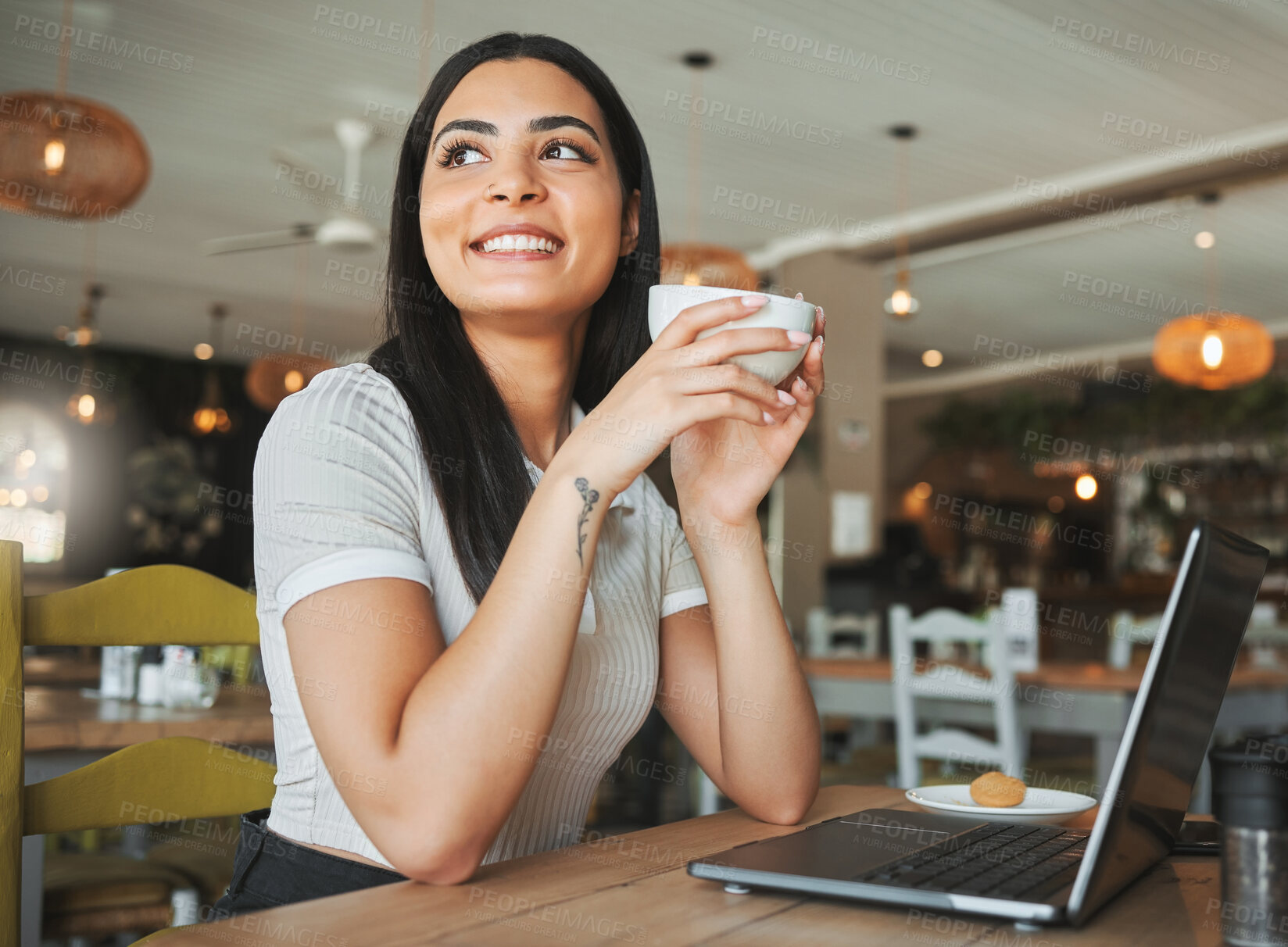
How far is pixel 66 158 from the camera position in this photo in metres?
3.71

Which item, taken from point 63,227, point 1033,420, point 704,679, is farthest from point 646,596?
point 1033,420

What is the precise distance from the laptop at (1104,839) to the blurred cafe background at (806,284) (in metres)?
0.55

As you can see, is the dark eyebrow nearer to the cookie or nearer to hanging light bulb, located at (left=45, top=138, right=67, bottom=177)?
the cookie

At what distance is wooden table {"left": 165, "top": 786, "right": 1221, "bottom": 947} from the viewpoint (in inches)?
28.0

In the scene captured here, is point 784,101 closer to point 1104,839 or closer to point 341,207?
point 341,207

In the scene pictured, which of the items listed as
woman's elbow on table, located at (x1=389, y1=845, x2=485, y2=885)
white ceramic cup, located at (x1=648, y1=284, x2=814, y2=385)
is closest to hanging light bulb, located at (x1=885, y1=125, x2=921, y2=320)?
white ceramic cup, located at (x1=648, y1=284, x2=814, y2=385)

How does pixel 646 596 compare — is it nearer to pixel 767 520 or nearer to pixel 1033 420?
pixel 767 520

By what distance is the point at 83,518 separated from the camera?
1162 centimetres

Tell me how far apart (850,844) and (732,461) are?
1.34ft

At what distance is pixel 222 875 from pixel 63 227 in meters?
6.78

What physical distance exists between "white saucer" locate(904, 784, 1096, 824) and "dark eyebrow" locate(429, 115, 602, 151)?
798 millimetres

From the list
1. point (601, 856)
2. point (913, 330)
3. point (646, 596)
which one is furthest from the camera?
point (913, 330)

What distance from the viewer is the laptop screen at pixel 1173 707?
688 mm

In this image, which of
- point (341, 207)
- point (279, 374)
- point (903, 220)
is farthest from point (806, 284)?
point (279, 374)
